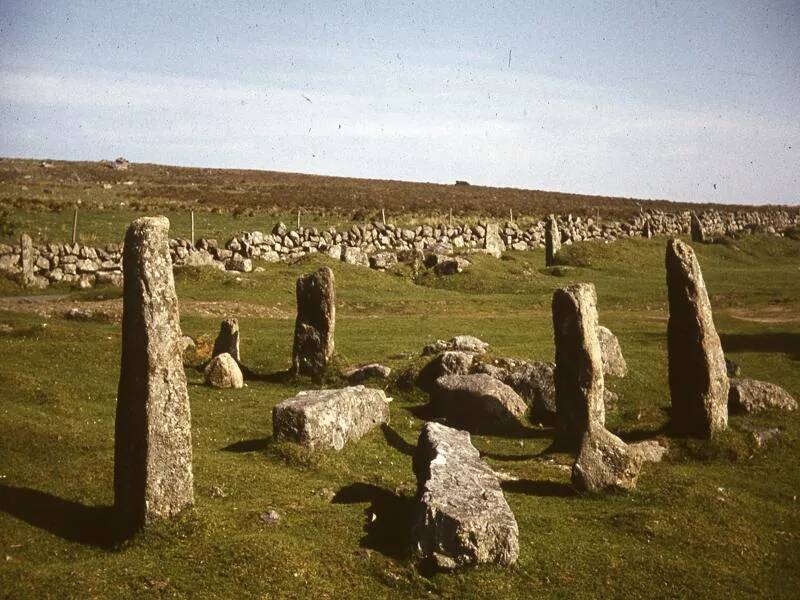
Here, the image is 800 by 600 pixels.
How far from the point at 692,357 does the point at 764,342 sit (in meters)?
13.2

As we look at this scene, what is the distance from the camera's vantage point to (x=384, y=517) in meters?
14.2

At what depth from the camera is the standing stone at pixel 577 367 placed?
64.1 feet

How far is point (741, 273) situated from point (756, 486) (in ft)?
143

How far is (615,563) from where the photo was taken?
12578 mm

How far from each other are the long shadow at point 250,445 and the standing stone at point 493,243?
1607 inches

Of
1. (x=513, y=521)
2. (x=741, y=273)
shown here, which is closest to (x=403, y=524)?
(x=513, y=521)

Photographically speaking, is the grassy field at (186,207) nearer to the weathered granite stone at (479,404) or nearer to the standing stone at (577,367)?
the weathered granite stone at (479,404)

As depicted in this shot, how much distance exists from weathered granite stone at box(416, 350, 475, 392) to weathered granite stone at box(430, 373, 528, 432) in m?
1.38

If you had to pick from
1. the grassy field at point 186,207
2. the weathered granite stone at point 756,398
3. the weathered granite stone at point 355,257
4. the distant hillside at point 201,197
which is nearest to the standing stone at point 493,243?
the weathered granite stone at point 355,257

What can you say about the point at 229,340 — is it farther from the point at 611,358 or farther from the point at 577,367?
the point at 611,358

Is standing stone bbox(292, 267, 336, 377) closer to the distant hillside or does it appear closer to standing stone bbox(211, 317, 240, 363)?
standing stone bbox(211, 317, 240, 363)

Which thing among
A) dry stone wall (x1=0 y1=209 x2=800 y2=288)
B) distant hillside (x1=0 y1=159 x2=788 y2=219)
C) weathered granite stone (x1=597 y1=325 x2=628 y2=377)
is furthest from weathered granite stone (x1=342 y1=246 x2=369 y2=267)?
distant hillside (x1=0 y1=159 x2=788 y2=219)

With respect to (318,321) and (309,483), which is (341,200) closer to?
(318,321)

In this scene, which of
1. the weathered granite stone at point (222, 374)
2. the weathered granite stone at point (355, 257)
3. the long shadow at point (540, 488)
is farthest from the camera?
the weathered granite stone at point (355, 257)
